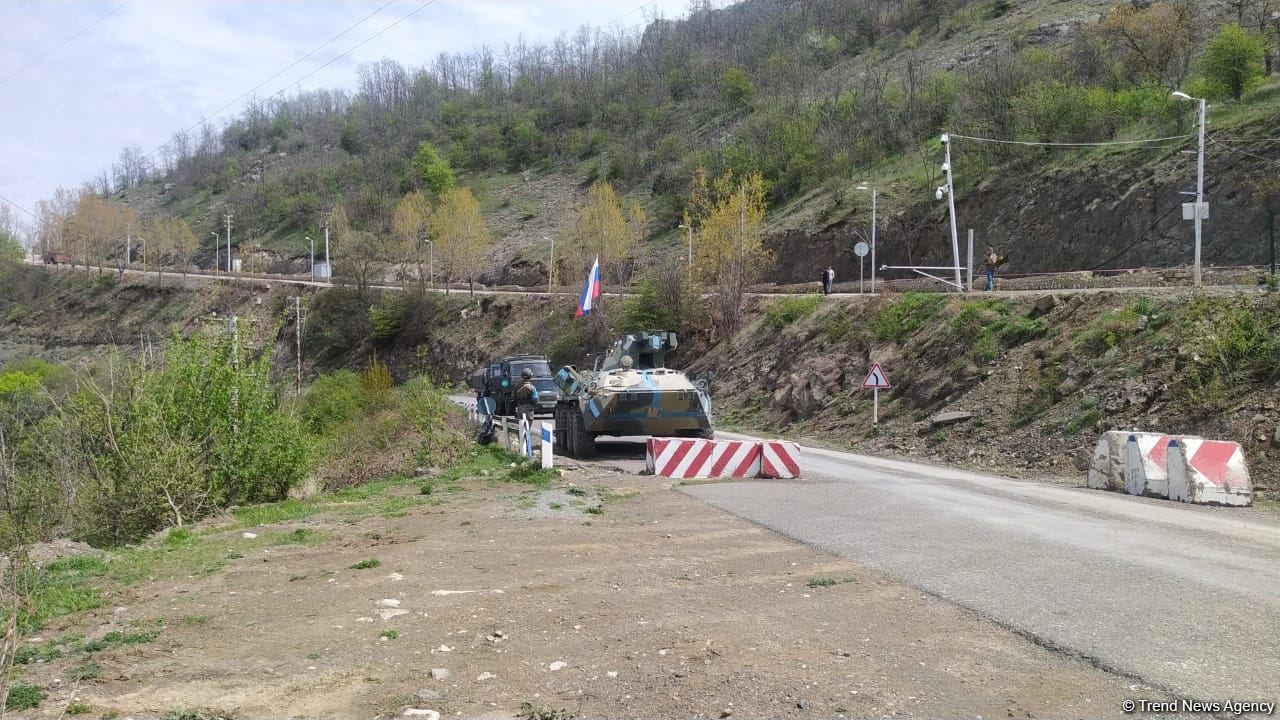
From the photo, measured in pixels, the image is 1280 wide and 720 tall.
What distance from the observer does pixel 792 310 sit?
38.8 meters

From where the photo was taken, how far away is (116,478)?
14.0 metres

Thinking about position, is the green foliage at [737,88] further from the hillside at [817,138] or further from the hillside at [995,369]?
the hillside at [995,369]

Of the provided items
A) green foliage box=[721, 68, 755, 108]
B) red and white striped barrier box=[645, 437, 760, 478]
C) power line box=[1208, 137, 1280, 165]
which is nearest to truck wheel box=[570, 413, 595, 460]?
red and white striped barrier box=[645, 437, 760, 478]

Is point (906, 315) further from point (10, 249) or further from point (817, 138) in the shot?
point (10, 249)

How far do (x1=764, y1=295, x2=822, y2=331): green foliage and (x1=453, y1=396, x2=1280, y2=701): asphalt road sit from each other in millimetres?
22838

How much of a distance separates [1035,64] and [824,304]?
29484mm

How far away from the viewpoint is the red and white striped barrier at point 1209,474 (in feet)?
44.1

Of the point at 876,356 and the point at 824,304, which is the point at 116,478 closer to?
the point at 876,356

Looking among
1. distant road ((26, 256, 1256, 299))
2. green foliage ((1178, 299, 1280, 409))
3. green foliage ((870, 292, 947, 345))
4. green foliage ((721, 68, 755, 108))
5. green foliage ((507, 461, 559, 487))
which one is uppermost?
green foliage ((721, 68, 755, 108))

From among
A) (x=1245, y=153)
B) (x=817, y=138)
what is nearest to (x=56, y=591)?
(x=1245, y=153)

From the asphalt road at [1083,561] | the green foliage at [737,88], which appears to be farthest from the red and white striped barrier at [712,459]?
the green foliage at [737,88]

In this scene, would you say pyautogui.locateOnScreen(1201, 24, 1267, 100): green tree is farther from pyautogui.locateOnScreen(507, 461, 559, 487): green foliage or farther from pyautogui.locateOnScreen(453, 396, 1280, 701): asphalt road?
pyautogui.locateOnScreen(507, 461, 559, 487): green foliage

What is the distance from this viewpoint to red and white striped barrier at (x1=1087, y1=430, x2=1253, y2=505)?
44.1ft

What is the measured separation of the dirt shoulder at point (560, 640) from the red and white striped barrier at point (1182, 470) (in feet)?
23.0
